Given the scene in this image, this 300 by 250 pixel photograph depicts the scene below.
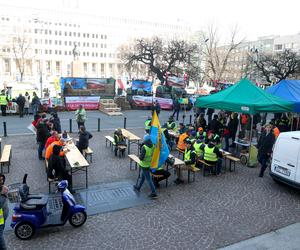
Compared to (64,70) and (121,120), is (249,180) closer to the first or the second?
(121,120)

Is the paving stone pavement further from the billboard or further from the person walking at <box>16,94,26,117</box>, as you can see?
the billboard

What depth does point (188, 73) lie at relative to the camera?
40406 millimetres

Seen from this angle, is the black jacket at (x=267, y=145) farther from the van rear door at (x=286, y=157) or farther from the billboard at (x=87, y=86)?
the billboard at (x=87, y=86)

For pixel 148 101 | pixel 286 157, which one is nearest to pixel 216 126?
pixel 286 157

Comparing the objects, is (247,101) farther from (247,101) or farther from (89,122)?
(89,122)

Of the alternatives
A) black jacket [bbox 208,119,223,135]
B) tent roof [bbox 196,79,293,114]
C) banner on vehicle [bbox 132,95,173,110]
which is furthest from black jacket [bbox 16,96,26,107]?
black jacket [bbox 208,119,223,135]

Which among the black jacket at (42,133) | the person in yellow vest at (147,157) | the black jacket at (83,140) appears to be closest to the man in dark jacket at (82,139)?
the black jacket at (83,140)

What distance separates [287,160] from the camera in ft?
28.6

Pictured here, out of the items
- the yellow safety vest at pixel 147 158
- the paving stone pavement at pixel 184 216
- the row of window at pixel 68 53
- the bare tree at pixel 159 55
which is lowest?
the paving stone pavement at pixel 184 216

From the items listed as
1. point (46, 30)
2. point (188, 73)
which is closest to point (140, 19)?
point (46, 30)

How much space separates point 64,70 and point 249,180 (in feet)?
396

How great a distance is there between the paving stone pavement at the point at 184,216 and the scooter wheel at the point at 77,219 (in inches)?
5.0

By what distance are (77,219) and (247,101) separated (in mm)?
8138

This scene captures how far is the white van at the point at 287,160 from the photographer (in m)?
8.44
